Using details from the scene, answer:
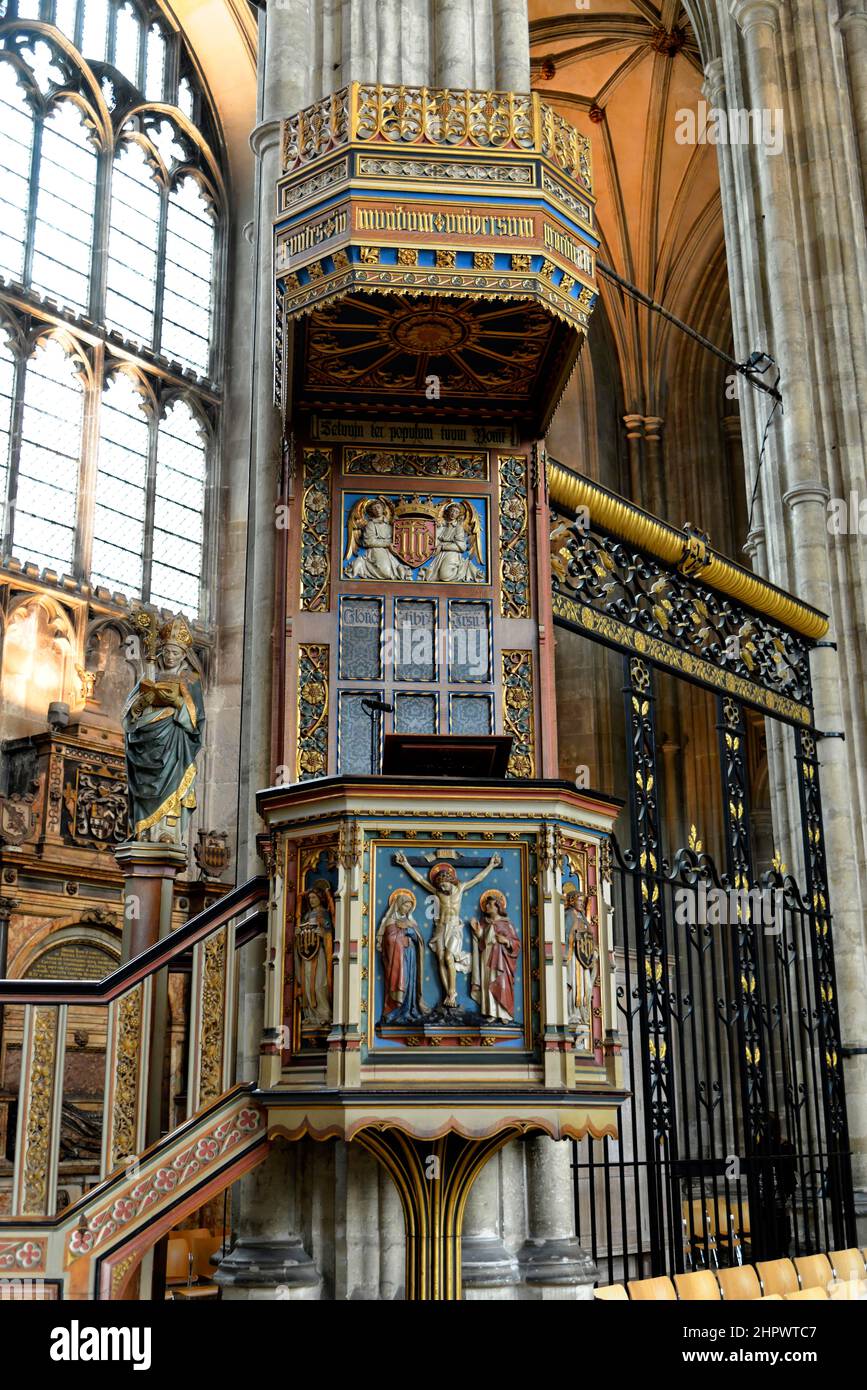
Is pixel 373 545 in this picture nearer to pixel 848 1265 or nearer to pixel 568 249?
pixel 568 249

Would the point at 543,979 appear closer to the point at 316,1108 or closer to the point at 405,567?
the point at 316,1108

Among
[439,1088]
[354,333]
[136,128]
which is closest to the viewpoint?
[439,1088]

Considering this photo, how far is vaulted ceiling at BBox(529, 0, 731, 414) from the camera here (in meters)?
20.9

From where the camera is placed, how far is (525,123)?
6387 mm

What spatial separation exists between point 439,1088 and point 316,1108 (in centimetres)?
44

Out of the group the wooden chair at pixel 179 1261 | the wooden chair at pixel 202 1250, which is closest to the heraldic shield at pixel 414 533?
the wooden chair at pixel 179 1261

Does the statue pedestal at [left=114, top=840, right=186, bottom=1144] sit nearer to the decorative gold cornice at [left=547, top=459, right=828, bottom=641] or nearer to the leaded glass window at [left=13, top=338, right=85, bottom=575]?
the decorative gold cornice at [left=547, top=459, right=828, bottom=641]

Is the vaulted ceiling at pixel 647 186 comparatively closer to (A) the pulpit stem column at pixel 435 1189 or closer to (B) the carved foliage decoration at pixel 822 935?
(B) the carved foliage decoration at pixel 822 935

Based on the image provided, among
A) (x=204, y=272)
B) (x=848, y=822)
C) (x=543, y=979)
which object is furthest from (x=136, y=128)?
(x=543, y=979)

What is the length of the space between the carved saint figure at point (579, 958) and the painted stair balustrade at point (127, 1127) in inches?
50.2

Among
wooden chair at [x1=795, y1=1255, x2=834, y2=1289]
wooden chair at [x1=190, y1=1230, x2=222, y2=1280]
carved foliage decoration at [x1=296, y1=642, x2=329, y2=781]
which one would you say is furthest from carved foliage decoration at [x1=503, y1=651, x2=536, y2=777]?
wooden chair at [x1=190, y1=1230, x2=222, y2=1280]

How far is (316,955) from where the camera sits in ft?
16.5
